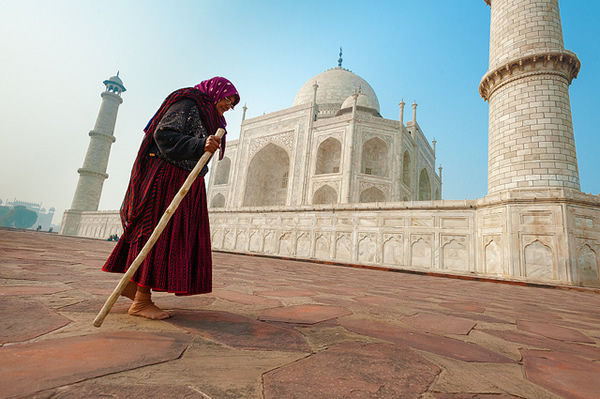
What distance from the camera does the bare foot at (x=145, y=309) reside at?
1.27 m

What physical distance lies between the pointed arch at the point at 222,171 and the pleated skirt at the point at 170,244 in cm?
2036

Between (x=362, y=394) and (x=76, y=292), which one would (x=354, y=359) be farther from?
(x=76, y=292)

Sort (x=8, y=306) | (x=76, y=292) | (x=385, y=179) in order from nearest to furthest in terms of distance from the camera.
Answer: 1. (x=8, y=306)
2. (x=76, y=292)
3. (x=385, y=179)

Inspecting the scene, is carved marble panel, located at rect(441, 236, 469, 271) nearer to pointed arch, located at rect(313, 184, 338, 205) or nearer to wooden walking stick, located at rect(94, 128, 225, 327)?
wooden walking stick, located at rect(94, 128, 225, 327)

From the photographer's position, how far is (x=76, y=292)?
1.68 m

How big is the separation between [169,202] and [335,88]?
23.5 metres

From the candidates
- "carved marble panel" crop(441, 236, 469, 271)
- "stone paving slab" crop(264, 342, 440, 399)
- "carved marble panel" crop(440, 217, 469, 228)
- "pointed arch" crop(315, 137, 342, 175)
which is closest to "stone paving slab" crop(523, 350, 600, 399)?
"stone paving slab" crop(264, 342, 440, 399)

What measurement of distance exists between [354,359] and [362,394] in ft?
0.76

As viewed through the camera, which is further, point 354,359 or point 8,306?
point 8,306

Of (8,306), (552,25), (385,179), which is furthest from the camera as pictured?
(385,179)

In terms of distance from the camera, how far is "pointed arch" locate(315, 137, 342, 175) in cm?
1749

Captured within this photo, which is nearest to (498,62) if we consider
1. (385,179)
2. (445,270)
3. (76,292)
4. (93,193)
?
(445,270)

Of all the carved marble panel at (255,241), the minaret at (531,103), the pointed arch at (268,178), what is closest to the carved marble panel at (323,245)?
the carved marble panel at (255,241)

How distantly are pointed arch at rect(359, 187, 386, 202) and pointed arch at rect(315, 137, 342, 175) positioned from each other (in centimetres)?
292
